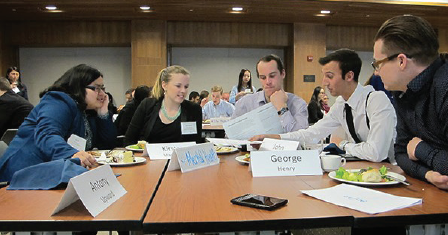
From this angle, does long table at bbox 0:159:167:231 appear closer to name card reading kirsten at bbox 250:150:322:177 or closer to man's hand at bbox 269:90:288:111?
name card reading kirsten at bbox 250:150:322:177

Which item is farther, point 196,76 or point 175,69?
point 196,76

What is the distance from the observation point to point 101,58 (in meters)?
9.74

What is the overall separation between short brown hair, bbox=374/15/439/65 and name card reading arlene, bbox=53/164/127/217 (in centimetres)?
113

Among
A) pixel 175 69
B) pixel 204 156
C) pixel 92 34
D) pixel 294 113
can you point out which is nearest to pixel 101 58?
pixel 92 34

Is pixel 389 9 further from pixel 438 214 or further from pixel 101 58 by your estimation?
pixel 438 214

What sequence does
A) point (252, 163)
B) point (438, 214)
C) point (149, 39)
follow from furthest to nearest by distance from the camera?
point (149, 39), point (252, 163), point (438, 214)

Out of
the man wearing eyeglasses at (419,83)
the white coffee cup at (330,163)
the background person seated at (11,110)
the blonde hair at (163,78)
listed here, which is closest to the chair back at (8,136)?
the background person seated at (11,110)

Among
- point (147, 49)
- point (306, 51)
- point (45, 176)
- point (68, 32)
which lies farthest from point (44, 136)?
point (306, 51)

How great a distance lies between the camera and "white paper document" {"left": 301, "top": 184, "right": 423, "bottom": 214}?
1.12m

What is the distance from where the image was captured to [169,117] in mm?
2986

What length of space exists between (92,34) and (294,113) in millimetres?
7446

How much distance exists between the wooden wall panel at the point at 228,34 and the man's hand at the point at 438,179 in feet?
27.2

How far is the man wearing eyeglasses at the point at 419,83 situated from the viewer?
55.2 inches

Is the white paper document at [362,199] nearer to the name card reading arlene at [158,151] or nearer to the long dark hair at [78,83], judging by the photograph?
the name card reading arlene at [158,151]
